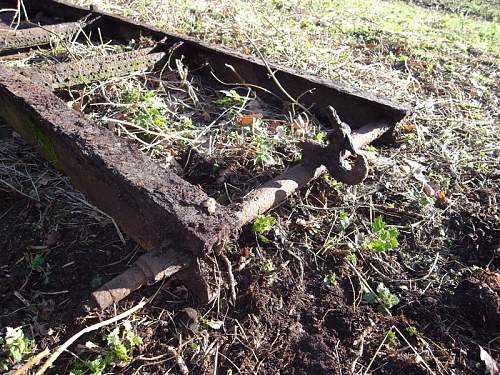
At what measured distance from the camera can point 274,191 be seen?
6.67 ft

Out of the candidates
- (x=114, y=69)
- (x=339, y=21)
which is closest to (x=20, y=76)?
(x=114, y=69)

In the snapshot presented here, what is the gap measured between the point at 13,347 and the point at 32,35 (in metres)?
2.94

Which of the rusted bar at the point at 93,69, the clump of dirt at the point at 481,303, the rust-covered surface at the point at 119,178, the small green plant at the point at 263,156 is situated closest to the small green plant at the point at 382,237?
the clump of dirt at the point at 481,303

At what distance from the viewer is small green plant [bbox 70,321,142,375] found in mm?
1610

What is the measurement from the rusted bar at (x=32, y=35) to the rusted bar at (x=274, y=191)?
105 inches

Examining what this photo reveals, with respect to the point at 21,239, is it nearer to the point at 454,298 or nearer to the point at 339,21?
the point at 454,298

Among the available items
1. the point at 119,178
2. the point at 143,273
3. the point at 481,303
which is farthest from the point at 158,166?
the point at 481,303

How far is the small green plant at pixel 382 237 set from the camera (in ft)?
7.06

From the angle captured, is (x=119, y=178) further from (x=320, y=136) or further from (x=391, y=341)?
(x=320, y=136)

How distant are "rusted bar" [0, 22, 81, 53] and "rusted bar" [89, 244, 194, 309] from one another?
111 inches

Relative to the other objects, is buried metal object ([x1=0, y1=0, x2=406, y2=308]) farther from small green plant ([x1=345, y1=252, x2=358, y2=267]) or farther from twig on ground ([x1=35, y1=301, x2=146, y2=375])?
small green plant ([x1=345, y1=252, x2=358, y2=267])

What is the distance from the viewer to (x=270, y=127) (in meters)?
3.01

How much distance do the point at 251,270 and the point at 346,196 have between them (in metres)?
0.76

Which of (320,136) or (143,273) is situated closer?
(143,273)
